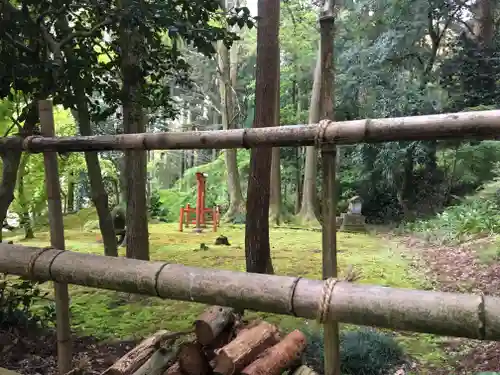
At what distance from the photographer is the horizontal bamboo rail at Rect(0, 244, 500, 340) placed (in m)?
1.38

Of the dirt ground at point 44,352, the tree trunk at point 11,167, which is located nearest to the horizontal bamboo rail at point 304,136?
the tree trunk at point 11,167

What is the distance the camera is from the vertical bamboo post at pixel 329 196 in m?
1.74

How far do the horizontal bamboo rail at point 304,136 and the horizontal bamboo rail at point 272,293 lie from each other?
520mm

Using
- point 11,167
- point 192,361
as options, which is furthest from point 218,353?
point 11,167

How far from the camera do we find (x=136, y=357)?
7.85 ft

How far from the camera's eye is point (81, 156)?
35.1 feet

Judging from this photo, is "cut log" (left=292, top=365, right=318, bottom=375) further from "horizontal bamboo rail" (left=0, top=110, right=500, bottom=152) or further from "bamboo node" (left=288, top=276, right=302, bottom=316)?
"horizontal bamboo rail" (left=0, top=110, right=500, bottom=152)

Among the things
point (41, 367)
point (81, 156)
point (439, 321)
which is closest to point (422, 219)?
point (81, 156)

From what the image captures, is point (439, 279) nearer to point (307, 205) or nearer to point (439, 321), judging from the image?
point (439, 321)

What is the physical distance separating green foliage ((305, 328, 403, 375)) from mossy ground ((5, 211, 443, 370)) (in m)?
0.35

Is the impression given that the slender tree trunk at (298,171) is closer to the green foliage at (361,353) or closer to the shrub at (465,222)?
the shrub at (465,222)

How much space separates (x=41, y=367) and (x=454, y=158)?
35.1ft

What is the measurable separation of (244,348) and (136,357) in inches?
22.1

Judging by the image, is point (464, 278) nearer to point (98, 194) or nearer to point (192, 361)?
point (98, 194)
